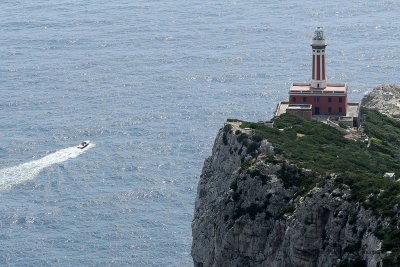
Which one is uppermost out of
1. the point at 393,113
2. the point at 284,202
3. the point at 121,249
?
the point at 284,202

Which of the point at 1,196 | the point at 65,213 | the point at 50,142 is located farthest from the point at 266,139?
the point at 50,142

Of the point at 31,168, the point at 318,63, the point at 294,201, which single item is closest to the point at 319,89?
the point at 318,63

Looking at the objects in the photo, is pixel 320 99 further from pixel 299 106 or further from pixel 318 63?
pixel 318 63

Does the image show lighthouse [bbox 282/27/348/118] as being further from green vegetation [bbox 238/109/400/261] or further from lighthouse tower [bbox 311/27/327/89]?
green vegetation [bbox 238/109/400/261]

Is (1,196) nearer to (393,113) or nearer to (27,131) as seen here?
(27,131)

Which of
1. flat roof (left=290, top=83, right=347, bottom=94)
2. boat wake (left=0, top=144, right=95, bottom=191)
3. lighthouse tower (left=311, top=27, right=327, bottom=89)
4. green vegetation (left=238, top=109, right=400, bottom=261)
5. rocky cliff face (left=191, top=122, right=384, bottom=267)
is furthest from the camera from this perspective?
boat wake (left=0, top=144, right=95, bottom=191)

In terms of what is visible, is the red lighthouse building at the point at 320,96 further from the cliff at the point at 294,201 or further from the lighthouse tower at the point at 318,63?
the cliff at the point at 294,201

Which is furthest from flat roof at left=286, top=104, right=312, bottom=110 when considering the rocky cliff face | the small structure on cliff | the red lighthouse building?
the rocky cliff face

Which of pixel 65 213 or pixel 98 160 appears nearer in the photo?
pixel 65 213
